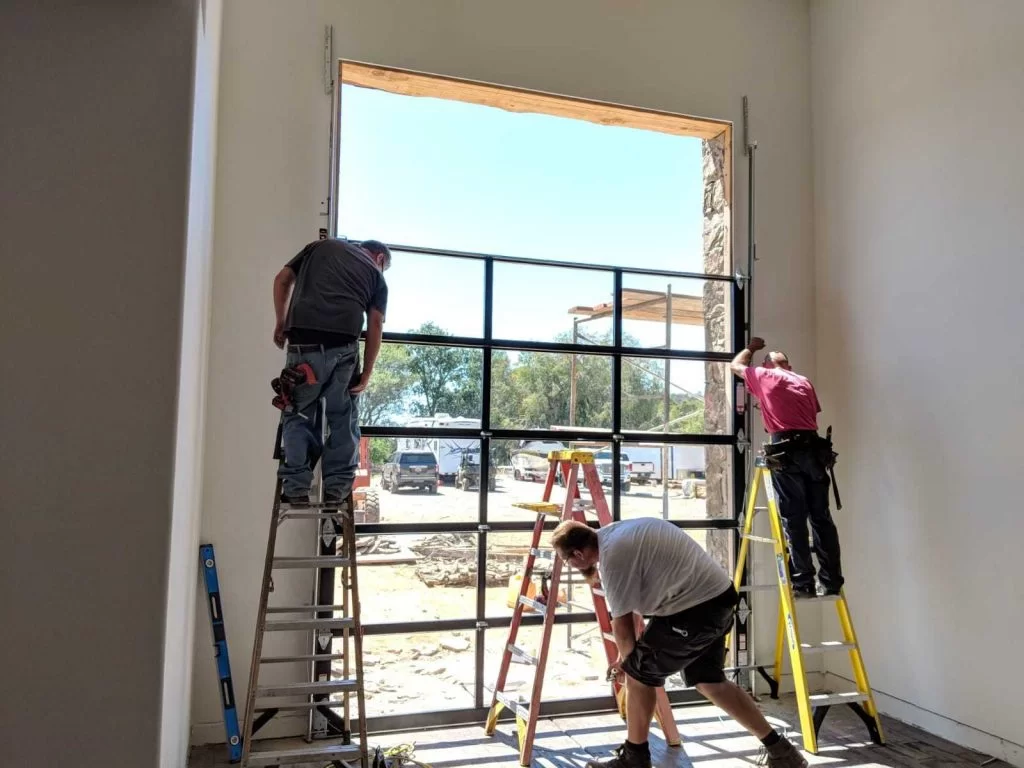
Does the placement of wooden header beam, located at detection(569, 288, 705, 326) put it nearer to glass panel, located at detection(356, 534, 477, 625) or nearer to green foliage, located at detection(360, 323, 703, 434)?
green foliage, located at detection(360, 323, 703, 434)

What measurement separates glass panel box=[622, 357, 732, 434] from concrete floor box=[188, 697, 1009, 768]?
1.64 meters

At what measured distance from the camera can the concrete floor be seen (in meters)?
3.26

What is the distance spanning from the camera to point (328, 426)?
3039 millimetres

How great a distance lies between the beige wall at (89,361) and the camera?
168 cm

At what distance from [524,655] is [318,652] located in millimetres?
1016

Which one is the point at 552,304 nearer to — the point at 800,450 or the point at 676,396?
the point at 676,396

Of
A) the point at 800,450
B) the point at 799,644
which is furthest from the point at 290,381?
the point at 799,644

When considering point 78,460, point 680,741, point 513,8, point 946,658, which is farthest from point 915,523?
point 78,460

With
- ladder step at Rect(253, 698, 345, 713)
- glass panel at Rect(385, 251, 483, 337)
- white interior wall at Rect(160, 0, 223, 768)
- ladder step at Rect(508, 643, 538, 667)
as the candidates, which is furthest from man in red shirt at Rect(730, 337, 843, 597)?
white interior wall at Rect(160, 0, 223, 768)

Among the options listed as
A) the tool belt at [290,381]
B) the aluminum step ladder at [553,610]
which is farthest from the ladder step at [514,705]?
the tool belt at [290,381]

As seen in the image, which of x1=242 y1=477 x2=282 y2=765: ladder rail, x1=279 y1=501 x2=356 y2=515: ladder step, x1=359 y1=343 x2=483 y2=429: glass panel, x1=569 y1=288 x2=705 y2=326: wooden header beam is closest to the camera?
x1=242 y1=477 x2=282 y2=765: ladder rail

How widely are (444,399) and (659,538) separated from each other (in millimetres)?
1452

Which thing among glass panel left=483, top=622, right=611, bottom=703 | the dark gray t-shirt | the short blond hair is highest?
the dark gray t-shirt

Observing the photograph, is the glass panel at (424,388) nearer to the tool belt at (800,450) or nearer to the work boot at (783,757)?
the tool belt at (800,450)
